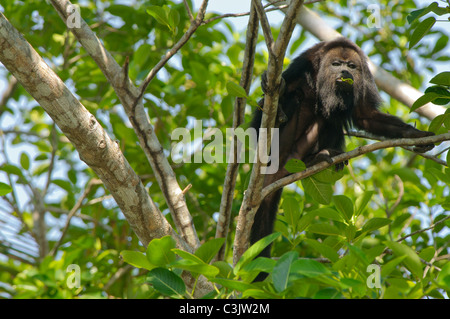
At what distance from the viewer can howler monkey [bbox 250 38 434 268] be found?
11.2 ft

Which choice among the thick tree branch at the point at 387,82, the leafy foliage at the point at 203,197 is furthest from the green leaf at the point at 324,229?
the thick tree branch at the point at 387,82

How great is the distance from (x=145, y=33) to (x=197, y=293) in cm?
232

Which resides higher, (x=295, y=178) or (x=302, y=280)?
(x=295, y=178)

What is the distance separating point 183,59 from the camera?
13.0ft

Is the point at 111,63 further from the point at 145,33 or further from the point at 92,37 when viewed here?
the point at 145,33

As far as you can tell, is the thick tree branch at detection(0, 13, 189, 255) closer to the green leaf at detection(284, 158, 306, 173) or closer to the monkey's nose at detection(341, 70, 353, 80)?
the green leaf at detection(284, 158, 306, 173)

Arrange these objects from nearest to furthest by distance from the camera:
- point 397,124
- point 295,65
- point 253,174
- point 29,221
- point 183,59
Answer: point 253,174
point 397,124
point 295,65
point 183,59
point 29,221

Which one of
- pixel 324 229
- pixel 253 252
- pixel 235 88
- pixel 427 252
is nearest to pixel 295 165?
pixel 324 229

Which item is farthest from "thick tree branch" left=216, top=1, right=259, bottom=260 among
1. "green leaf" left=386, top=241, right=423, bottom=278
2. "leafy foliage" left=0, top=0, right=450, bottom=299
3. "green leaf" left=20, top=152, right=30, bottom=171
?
"green leaf" left=20, top=152, right=30, bottom=171

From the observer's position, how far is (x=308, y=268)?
1.51 meters

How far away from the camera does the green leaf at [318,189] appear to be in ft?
9.36

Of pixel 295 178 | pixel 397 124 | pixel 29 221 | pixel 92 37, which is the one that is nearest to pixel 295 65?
pixel 397 124

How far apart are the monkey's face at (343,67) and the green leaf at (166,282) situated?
2133 mm

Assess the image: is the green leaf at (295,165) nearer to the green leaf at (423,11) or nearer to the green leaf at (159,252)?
the green leaf at (423,11)
